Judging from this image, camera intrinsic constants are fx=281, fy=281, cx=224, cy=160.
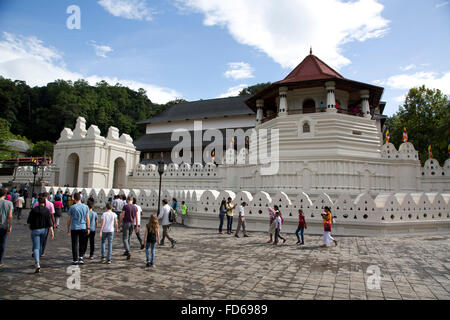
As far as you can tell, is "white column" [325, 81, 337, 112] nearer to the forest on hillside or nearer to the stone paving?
the stone paving

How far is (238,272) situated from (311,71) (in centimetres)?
2129

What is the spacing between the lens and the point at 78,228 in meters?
6.45

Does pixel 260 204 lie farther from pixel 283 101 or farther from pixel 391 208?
pixel 283 101

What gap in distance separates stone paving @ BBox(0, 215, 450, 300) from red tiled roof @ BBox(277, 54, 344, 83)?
52.1 feet

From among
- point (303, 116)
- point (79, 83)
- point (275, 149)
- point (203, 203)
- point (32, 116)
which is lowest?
point (203, 203)

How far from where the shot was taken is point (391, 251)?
8.57 metres

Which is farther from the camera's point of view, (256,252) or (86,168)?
(86,168)

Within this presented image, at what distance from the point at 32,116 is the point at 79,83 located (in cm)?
1797

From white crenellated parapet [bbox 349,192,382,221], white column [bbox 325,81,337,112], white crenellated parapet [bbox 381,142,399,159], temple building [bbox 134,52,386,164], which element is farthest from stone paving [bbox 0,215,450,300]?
white column [bbox 325,81,337,112]

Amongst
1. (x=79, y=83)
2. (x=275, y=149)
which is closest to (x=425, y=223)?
(x=275, y=149)

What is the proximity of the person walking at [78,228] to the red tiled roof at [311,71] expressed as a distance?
1891 centimetres

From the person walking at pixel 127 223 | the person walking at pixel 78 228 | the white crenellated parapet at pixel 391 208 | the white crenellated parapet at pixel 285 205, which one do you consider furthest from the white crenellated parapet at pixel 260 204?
the person walking at pixel 78 228

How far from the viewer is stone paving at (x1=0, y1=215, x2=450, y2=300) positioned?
4.84 meters
